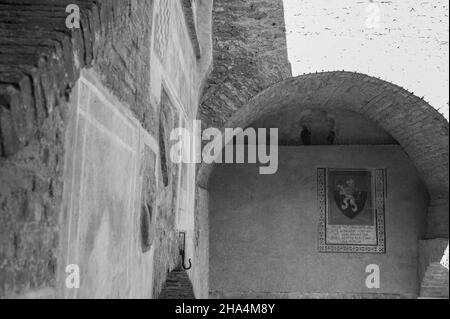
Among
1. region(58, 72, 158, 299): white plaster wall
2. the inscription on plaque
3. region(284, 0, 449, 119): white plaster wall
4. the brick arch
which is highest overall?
region(284, 0, 449, 119): white plaster wall

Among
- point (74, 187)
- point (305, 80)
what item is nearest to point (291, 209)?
point (305, 80)

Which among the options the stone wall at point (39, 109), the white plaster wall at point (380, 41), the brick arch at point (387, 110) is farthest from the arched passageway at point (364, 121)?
the stone wall at point (39, 109)

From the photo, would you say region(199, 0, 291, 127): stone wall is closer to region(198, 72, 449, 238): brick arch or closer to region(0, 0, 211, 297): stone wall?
region(198, 72, 449, 238): brick arch

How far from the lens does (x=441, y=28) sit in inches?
220

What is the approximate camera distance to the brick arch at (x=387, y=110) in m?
5.62

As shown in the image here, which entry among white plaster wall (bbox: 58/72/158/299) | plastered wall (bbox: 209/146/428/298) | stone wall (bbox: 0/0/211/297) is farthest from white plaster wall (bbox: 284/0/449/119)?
stone wall (bbox: 0/0/211/297)

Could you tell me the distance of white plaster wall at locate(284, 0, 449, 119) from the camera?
18.0 feet

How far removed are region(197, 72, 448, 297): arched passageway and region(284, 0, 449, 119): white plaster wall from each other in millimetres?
122

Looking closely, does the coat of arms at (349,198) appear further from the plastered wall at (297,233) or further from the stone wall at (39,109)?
the stone wall at (39,109)

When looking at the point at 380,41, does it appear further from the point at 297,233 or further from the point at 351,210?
the point at 297,233

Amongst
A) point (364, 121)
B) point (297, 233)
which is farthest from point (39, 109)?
point (364, 121)

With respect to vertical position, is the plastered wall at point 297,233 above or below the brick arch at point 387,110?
below

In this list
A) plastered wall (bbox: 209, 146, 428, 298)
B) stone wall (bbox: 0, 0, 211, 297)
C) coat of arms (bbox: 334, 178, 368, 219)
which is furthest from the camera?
coat of arms (bbox: 334, 178, 368, 219)

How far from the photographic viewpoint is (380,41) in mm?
5547
